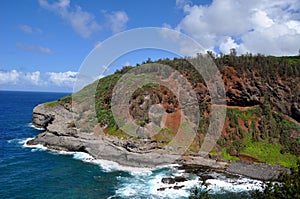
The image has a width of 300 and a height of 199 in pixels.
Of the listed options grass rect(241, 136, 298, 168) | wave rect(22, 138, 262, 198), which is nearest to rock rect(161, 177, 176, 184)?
wave rect(22, 138, 262, 198)

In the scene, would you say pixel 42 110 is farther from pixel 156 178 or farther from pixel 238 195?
pixel 238 195

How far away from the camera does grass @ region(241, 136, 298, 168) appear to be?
146 feet

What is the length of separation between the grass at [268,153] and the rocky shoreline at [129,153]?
7.58 ft

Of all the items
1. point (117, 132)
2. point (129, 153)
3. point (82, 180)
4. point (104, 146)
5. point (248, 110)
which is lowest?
point (82, 180)

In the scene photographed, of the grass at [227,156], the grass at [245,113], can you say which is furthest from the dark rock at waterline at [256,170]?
the grass at [245,113]

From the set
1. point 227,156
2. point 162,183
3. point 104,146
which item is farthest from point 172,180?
point 104,146

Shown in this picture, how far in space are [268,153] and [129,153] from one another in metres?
25.4

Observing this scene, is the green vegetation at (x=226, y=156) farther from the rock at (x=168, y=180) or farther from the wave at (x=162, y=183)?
the rock at (x=168, y=180)

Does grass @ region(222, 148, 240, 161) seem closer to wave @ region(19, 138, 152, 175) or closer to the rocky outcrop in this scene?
the rocky outcrop

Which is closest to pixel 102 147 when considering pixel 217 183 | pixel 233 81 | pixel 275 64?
pixel 217 183

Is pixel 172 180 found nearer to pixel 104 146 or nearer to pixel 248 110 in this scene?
pixel 104 146

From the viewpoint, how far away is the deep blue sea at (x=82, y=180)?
3375 cm

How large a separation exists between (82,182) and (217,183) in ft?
64.8

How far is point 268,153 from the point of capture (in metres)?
46.8
